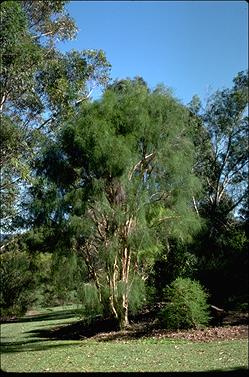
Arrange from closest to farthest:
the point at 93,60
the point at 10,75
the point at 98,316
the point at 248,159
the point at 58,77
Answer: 1. the point at 10,75
2. the point at 58,77
3. the point at 93,60
4. the point at 98,316
5. the point at 248,159

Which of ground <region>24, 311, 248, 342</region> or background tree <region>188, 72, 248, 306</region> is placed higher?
background tree <region>188, 72, 248, 306</region>

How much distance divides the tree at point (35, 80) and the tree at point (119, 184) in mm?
884

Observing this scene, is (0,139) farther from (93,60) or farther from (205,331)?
(205,331)

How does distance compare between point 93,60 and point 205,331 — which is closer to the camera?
point 205,331

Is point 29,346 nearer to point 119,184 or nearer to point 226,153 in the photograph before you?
point 119,184

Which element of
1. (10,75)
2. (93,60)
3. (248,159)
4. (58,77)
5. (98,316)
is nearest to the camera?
(10,75)

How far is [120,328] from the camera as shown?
1781 centimetres

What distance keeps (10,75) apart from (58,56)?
275 centimetres

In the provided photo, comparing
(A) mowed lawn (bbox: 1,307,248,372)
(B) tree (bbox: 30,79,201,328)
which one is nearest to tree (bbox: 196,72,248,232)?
(B) tree (bbox: 30,79,201,328)

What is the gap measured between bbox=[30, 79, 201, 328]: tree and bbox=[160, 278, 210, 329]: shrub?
7.11 feet

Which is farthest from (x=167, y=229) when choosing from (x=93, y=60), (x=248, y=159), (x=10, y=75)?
(x=248, y=159)

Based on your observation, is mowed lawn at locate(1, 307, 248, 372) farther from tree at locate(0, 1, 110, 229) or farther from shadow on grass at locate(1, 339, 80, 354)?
tree at locate(0, 1, 110, 229)

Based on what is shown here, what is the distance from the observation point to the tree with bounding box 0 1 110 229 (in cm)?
1399

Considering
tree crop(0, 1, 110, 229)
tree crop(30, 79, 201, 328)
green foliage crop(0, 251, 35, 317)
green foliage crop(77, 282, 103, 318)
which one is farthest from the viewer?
green foliage crop(0, 251, 35, 317)
